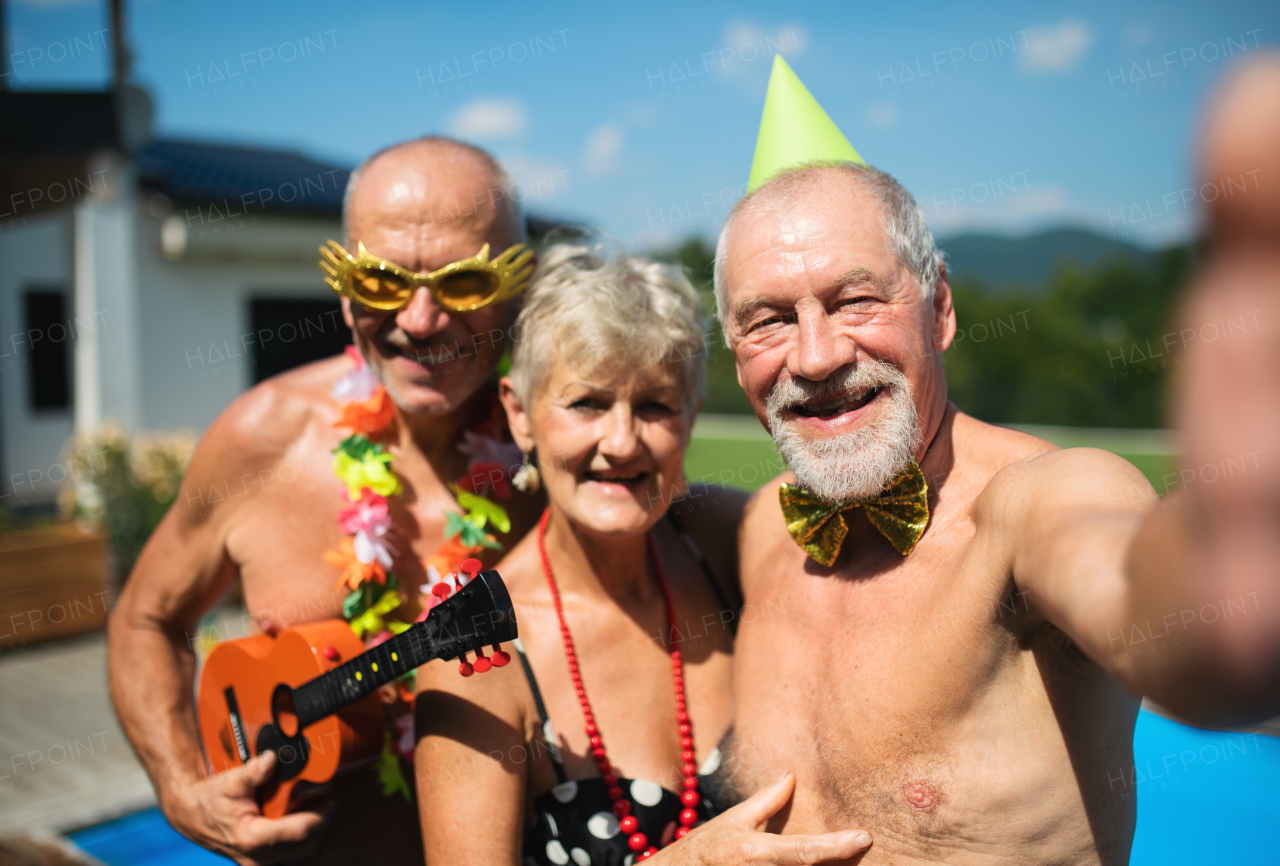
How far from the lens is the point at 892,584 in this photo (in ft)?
6.05

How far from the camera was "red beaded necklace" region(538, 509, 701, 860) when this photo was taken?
201 centimetres

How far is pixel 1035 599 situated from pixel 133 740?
9.04ft

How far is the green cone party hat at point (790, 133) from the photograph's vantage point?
215 cm

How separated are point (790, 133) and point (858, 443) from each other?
2.90ft

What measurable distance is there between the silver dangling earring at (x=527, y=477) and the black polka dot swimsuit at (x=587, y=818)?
0.60 m

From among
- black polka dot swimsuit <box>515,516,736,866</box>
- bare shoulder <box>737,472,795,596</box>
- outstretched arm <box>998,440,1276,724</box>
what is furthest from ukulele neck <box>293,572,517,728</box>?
outstretched arm <box>998,440,1276,724</box>

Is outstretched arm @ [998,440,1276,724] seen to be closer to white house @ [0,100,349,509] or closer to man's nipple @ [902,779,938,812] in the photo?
A: man's nipple @ [902,779,938,812]

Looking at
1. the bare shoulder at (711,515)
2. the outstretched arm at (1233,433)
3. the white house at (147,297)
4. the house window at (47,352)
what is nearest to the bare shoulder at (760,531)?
the bare shoulder at (711,515)

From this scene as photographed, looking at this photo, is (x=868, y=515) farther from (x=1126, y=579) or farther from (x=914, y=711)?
(x=1126, y=579)

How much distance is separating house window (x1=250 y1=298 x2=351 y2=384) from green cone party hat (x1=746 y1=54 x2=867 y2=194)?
9.28 meters

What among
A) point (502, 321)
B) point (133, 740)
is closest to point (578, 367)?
point (502, 321)

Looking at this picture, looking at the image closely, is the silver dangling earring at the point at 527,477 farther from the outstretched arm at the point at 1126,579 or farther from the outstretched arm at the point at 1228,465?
the outstretched arm at the point at 1228,465

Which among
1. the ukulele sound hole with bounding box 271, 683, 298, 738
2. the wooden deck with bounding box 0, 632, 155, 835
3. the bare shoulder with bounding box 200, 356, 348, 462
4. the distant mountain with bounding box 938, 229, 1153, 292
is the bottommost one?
the wooden deck with bounding box 0, 632, 155, 835

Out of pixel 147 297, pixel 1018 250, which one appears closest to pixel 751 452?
pixel 147 297
